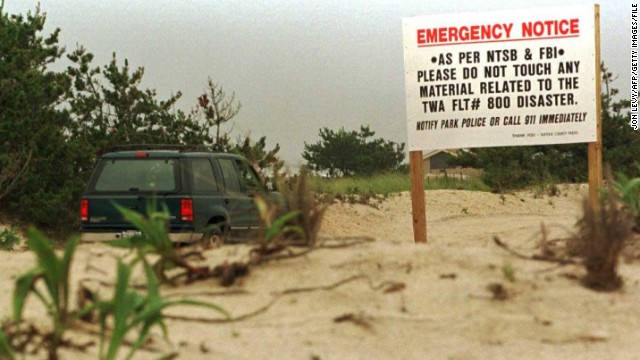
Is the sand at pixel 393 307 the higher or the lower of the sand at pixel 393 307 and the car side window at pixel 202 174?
the lower

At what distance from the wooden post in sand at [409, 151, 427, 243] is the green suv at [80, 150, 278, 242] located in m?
2.64

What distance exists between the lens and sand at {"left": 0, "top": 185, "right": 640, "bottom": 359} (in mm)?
5281

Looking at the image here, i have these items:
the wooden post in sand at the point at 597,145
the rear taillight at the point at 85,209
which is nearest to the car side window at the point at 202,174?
the rear taillight at the point at 85,209

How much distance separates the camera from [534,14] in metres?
14.5

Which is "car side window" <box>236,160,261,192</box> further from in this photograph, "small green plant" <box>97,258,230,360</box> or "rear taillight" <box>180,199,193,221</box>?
"small green plant" <box>97,258,230,360</box>

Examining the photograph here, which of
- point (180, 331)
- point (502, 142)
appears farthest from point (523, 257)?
point (502, 142)

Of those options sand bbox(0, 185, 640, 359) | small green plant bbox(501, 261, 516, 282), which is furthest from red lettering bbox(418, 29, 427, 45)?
small green plant bbox(501, 261, 516, 282)

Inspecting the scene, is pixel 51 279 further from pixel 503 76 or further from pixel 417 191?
pixel 503 76

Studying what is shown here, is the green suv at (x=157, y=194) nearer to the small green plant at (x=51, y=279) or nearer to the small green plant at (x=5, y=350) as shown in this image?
the small green plant at (x=51, y=279)

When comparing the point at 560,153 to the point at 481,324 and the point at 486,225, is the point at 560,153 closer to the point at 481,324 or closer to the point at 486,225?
the point at 486,225

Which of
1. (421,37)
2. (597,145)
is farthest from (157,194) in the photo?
(597,145)

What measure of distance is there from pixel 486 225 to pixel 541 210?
3663 mm

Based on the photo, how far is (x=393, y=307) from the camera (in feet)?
18.9

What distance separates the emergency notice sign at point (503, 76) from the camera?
14.5 metres
